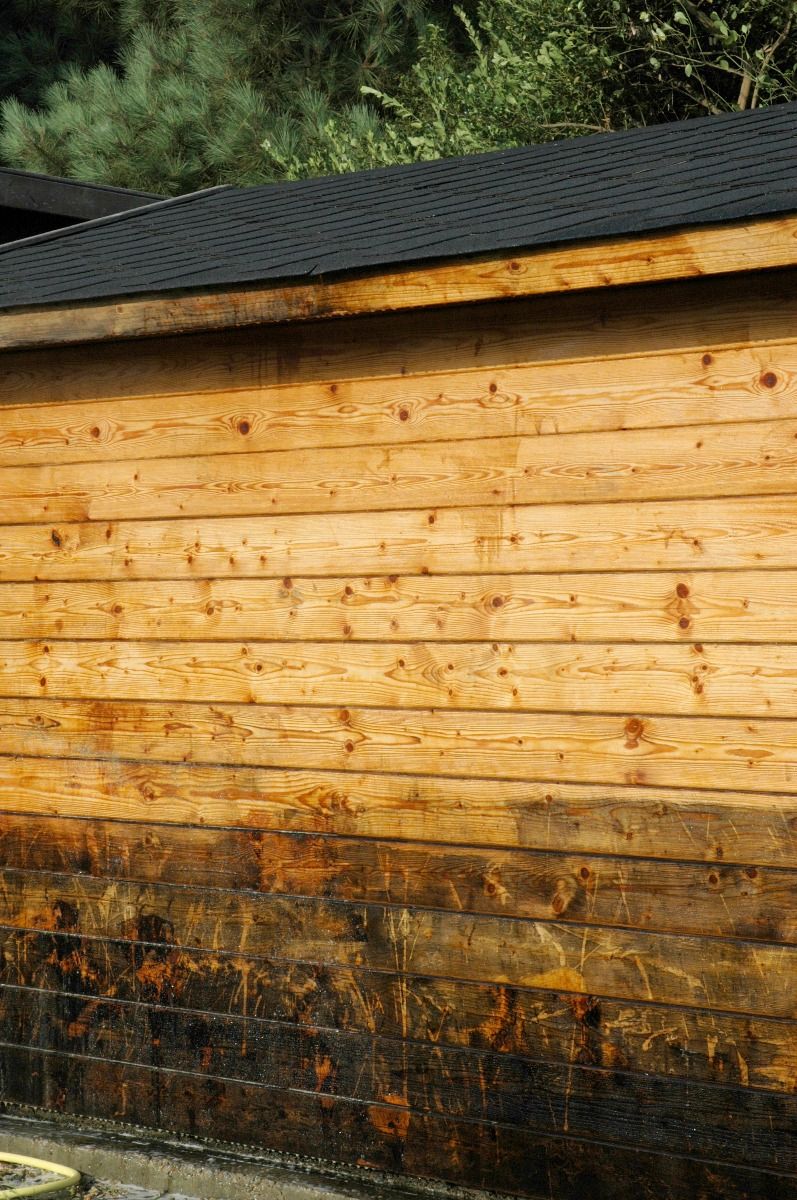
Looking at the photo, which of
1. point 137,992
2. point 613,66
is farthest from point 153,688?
point 613,66

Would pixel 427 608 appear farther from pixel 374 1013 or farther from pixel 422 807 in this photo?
Answer: pixel 374 1013

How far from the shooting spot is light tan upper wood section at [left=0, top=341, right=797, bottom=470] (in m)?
3.61

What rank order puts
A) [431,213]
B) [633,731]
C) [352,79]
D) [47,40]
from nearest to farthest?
[633,731] < [431,213] < [352,79] < [47,40]

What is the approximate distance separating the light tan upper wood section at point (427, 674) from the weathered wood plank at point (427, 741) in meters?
0.04

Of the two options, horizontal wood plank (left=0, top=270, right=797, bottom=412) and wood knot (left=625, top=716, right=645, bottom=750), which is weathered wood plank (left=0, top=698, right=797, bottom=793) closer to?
wood knot (left=625, top=716, right=645, bottom=750)

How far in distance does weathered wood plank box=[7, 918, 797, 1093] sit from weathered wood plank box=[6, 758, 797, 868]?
436mm

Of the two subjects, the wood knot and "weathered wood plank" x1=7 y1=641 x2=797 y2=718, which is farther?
the wood knot

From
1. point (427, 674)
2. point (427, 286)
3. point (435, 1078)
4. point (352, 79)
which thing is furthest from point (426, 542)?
point (352, 79)

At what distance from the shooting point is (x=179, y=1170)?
165 inches

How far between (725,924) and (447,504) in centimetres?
146

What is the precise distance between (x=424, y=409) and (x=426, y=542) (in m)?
0.41

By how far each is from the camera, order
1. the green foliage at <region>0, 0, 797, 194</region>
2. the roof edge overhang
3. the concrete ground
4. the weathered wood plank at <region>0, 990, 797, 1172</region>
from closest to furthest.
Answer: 1. the roof edge overhang
2. the weathered wood plank at <region>0, 990, 797, 1172</region>
3. the concrete ground
4. the green foliage at <region>0, 0, 797, 194</region>

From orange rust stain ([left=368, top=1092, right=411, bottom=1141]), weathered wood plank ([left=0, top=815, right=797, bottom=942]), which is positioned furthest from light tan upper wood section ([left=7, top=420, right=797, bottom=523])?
orange rust stain ([left=368, top=1092, right=411, bottom=1141])

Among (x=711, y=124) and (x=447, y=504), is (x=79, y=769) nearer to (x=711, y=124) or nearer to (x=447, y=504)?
(x=447, y=504)
